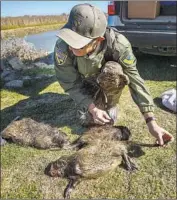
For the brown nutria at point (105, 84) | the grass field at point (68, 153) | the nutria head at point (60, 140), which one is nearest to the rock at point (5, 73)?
the grass field at point (68, 153)

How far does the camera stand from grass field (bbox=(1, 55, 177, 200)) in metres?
3.53

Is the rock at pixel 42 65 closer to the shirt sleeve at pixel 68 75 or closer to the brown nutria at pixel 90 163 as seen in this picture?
the shirt sleeve at pixel 68 75

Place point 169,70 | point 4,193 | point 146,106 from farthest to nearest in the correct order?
point 169,70, point 4,193, point 146,106

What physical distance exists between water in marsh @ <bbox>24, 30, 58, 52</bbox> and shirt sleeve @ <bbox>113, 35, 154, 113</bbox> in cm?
577

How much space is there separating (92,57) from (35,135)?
1.52m

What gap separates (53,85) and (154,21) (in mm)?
2219

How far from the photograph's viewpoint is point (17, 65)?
7.90 m

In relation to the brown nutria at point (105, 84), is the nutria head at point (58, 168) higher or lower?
lower

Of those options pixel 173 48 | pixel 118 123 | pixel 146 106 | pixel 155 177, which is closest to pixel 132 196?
pixel 155 177

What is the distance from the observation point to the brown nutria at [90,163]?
11.7 ft

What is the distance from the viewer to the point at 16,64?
26.0 ft

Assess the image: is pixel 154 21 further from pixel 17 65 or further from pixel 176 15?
pixel 17 65

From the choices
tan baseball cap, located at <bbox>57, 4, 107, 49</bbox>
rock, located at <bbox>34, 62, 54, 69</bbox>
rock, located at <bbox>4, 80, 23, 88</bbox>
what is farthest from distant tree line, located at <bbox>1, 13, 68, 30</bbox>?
tan baseball cap, located at <bbox>57, 4, 107, 49</bbox>

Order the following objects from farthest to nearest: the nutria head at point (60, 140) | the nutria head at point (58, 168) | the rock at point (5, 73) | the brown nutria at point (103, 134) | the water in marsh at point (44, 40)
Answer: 1. the water in marsh at point (44, 40)
2. the rock at point (5, 73)
3. the nutria head at point (60, 140)
4. the brown nutria at point (103, 134)
5. the nutria head at point (58, 168)
